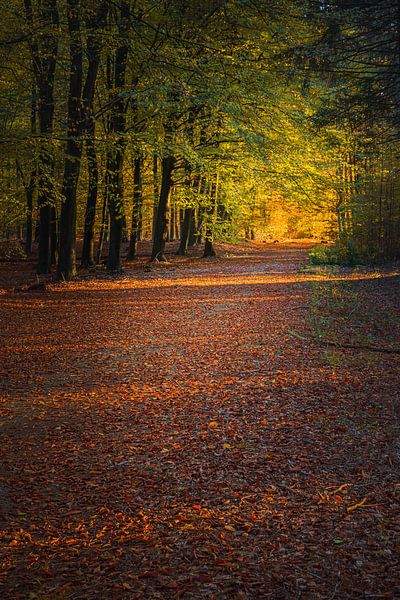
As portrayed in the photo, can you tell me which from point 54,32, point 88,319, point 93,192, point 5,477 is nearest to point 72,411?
point 5,477

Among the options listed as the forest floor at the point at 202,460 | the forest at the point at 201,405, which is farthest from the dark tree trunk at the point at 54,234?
the forest floor at the point at 202,460

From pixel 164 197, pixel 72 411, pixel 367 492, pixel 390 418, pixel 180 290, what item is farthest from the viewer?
pixel 164 197

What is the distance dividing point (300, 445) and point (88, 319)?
7.06 metres

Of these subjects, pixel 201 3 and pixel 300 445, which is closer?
pixel 300 445

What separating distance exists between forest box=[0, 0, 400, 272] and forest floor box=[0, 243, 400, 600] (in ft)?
15.3

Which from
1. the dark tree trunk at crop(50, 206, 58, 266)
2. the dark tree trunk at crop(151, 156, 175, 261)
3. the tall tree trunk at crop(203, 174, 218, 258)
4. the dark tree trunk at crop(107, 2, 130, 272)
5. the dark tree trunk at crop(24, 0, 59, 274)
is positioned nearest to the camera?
the dark tree trunk at crop(24, 0, 59, 274)

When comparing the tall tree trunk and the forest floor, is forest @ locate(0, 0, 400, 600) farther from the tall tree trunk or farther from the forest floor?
the tall tree trunk

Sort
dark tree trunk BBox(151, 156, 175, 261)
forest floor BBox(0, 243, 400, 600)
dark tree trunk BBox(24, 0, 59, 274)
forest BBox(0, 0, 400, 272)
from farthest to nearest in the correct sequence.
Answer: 1. dark tree trunk BBox(151, 156, 175, 261)
2. dark tree trunk BBox(24, 0, 59, 274)
3. forest BBox(0, 0, 400, 272)
4. forest floor BBox(0, 243, 400, 600)

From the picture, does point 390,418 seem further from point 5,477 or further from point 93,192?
point 93,192

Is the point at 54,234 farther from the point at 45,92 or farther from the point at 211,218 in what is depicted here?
the point at 211,218

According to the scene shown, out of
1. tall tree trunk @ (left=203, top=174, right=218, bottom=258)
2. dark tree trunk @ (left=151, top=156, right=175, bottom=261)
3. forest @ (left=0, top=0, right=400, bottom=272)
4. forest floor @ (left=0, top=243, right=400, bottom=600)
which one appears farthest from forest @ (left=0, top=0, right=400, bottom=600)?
tall tree trunk @ (left=203, top=174, right=218, bottom=258)

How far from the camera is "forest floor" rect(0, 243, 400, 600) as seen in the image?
9.61ft

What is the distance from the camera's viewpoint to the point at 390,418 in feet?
16.9

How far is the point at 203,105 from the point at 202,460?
1004cm
